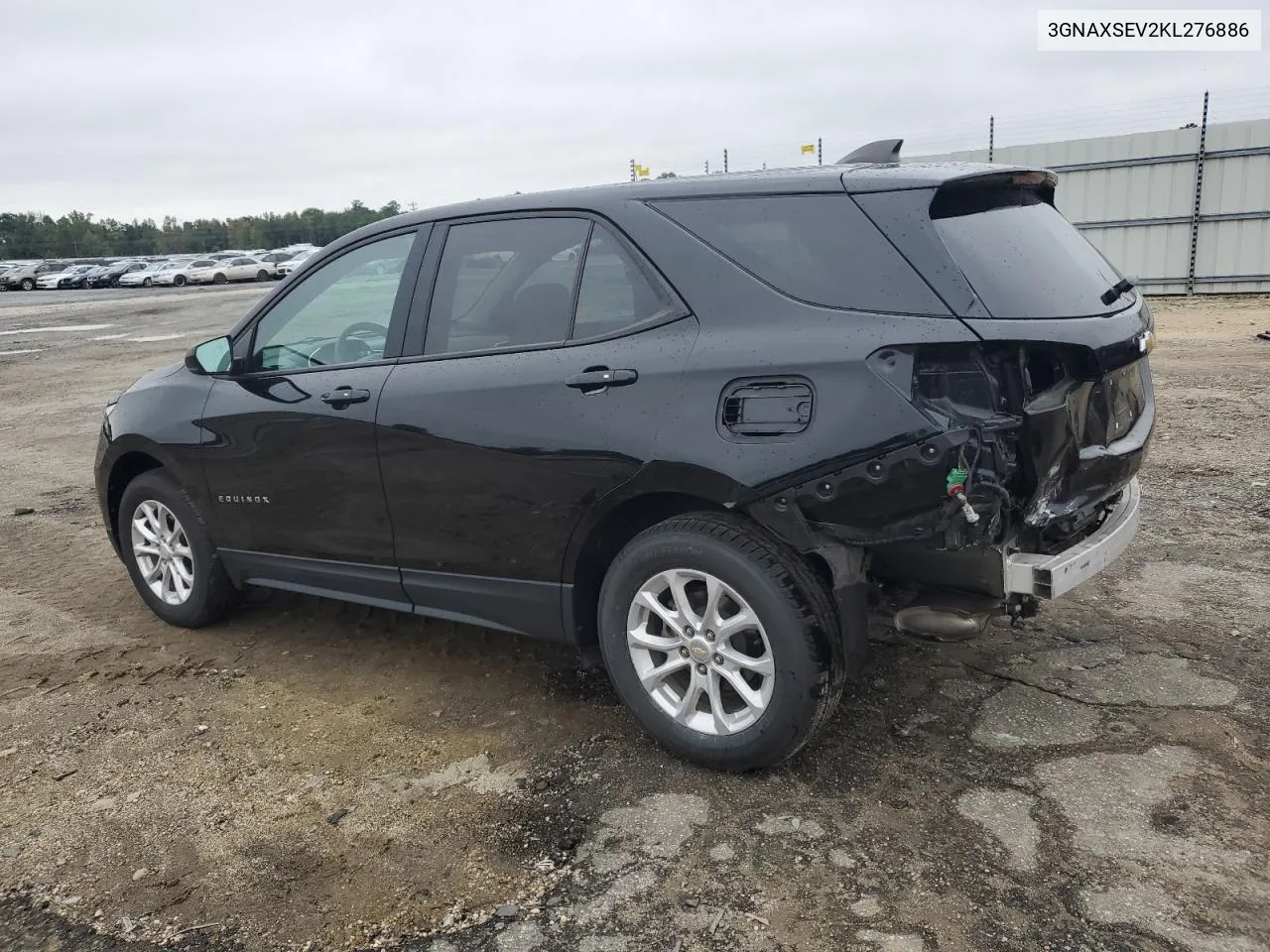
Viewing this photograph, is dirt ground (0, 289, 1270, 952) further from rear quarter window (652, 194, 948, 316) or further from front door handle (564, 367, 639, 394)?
rear quarter window (652, 194, 948, 316)

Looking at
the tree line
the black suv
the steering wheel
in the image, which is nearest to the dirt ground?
the black suv

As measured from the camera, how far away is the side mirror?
4.53 m

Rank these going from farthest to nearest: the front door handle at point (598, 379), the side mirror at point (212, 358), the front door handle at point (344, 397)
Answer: the side mirror at point (212, 358) < the front door handle at point (344, 397) < the front door handle at point (598, 379)

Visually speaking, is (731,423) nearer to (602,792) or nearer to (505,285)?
(505,285)

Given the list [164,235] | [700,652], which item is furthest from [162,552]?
[164,235]

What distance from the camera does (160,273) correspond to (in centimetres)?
4906

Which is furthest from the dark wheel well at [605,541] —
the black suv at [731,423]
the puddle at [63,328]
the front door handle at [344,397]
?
the puddle at [63,328]

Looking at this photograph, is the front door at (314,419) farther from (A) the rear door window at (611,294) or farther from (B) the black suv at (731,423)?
(A) the rear door window at (611,294)

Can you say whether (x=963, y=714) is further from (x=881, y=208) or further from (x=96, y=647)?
(x=96, y=647)

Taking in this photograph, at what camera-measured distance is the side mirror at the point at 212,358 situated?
4527 mm

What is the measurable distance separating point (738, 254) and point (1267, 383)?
7676 millimetres

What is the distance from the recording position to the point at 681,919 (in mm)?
2621

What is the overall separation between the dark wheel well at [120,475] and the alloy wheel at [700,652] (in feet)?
9.05

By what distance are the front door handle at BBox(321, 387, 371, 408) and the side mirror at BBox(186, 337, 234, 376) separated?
727mm
